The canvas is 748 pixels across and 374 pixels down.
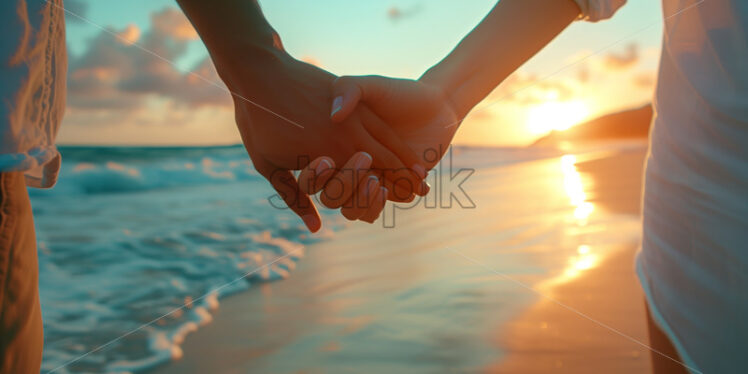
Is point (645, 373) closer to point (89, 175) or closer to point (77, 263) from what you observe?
point (77, 263)

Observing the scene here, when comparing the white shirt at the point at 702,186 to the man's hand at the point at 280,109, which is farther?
the man's hand at the point at 280,109

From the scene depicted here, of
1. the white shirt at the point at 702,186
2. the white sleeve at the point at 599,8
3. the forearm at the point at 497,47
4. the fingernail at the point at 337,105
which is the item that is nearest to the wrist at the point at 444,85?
the forearm at the point at 497,47

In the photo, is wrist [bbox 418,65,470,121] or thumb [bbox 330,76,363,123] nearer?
thumb [bbox 330,76,363,123]

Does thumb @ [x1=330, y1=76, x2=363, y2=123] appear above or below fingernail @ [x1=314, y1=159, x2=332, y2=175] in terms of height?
above

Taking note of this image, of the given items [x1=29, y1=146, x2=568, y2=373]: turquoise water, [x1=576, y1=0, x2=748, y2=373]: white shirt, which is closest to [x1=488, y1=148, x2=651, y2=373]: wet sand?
[x1=576, y1=0, x2=748, y2=373]: white shirt

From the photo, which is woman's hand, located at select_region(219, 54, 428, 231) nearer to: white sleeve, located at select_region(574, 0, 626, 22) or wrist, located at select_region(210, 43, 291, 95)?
wrist, located at select_region(210, 43, 291, 95)

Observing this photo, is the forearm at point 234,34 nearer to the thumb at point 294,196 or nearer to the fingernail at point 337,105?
the fingernail at point 337,105
